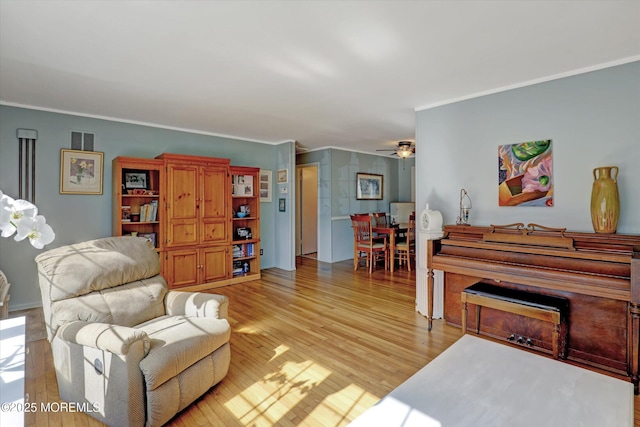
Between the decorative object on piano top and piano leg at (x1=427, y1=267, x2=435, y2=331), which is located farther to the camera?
the decorative object on piano top

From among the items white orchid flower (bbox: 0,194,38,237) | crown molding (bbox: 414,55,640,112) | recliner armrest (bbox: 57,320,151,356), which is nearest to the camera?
white orchid flower (bbox: 0,194,38,237)

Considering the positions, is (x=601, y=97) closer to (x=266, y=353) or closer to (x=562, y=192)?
(x=562, y=192)

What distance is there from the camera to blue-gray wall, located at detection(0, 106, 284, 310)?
3.65m

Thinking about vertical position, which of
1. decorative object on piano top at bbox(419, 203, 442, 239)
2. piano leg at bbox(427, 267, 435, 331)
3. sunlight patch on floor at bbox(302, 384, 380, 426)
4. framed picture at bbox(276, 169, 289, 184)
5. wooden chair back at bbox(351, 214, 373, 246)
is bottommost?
sunlight patch on floor at bbox(302, 384, 380, 426)

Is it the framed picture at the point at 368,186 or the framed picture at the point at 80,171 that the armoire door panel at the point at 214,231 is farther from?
the framed picture at the point at 368,186

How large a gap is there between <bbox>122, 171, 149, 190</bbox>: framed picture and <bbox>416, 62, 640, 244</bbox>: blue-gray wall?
3.64 m

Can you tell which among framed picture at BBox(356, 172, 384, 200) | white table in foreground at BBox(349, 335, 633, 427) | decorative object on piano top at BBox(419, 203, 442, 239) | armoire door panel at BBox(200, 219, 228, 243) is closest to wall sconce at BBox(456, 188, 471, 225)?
decorative object on piano top at BBox(419, 203, 442, 239)

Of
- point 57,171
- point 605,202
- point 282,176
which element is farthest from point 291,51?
point 282,176

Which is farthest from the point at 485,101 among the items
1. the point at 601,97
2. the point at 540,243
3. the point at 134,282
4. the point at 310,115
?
the point at 134,282

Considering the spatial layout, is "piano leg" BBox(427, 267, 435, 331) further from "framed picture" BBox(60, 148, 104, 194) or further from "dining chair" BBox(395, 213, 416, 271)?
"framed picture" BBox(60, 148, 104, 194)

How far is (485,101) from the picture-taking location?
3.31 metres

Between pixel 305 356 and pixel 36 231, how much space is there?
2.22 meters

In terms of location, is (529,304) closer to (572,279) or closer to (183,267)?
(572,279)

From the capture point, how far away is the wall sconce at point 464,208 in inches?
134
